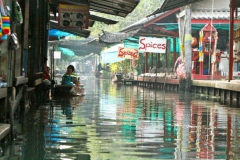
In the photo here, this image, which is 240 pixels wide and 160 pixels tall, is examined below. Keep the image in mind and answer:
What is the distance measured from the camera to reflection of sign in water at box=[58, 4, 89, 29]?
690 inches

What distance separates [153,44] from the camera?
103 ft

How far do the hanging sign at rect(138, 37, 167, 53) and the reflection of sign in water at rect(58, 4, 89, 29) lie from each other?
13778 mm

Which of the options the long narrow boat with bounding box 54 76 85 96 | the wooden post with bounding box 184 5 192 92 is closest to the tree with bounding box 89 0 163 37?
the wooden post with bounding box 184 5 192 92

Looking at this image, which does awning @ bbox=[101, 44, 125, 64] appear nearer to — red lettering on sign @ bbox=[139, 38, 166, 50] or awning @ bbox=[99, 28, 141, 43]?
red lettering on sign @ bbox=[139, 38, 166, 50]

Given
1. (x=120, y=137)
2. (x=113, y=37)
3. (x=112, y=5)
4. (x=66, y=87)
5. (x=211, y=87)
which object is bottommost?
(x=120, y=137)

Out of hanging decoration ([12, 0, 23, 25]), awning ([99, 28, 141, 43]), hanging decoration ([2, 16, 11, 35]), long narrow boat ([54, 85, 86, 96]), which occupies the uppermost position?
awning ([99, 28, 141, 43])

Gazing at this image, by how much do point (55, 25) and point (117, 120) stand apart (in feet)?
45.0

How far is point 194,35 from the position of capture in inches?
1235

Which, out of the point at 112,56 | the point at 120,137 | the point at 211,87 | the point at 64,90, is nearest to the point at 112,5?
the point at 64,90

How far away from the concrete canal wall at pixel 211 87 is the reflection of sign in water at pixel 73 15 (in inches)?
204

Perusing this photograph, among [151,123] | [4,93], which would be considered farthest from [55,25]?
[4,93]

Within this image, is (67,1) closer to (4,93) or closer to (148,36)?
(4,93)

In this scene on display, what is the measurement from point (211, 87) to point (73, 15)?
873 cm

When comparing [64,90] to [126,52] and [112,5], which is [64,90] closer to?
[112,5]
